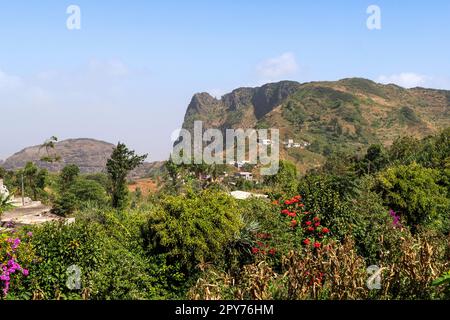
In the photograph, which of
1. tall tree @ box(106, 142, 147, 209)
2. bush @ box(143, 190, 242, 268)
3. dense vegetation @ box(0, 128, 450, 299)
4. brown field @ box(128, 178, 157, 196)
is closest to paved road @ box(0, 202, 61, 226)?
tall tree @ box(106, 142, 147, 209)

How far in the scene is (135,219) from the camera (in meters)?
12.2

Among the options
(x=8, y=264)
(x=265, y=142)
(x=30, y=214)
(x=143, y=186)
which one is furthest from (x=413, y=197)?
(x=265, y=142)

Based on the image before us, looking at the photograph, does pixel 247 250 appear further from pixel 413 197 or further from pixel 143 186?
pixel 143 186

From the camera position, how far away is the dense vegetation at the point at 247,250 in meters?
5.67

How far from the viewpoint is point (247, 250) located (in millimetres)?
10172

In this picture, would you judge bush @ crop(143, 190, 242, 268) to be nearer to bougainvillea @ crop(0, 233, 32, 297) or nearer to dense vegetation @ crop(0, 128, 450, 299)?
dense vegetation @ crop(0, 128, 450, 299)

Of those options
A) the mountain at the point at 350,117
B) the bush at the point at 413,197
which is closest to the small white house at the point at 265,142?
the mountain at the point at 350,117

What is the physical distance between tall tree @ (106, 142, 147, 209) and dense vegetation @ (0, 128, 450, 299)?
19.0m

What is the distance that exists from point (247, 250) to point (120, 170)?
2672cm

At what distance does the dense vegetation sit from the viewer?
567cm

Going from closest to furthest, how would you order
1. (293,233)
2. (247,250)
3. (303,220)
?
(247,250), (293,233), (303,220)

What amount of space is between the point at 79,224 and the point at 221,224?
3.30m

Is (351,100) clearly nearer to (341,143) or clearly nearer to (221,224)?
(341,143)
